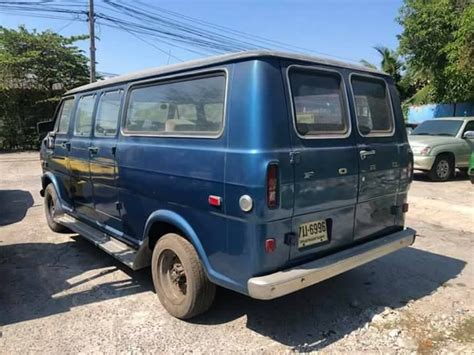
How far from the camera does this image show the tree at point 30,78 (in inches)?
763

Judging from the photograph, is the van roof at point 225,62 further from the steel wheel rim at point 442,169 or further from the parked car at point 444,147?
the steel wheel rim at point 442,169

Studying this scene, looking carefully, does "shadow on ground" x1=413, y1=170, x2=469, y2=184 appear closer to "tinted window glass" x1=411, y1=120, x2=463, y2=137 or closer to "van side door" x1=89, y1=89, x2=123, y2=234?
"tinted window glass" x1=411, y1=120, x2=463, y2=137

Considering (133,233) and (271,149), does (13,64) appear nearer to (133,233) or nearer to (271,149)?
(133,233)

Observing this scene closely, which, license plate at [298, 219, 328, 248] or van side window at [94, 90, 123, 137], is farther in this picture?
van side window at [94, 90, 123, 137]

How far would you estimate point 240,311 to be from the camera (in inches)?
156

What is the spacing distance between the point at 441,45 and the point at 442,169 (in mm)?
7000

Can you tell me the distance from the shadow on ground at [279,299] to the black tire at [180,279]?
0.22 metres

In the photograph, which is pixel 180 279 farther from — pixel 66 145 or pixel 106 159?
pixel 66 145

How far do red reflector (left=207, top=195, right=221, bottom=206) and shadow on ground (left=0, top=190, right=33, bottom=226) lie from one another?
5.29 meters

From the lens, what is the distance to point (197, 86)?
11.9 ft

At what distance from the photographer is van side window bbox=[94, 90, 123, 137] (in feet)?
15.2

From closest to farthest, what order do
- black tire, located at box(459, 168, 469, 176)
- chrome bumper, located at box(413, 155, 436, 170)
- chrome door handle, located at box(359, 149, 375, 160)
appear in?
chrome door handle, located at box(359, 149, 375, 160) → chrome bumper, located at box(413, 155, 436, 170) → black tire, located at box(459, 168, 469, 176)

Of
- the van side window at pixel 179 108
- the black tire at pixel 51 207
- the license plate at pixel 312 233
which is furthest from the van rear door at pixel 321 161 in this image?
the black tire at pixel 51 207

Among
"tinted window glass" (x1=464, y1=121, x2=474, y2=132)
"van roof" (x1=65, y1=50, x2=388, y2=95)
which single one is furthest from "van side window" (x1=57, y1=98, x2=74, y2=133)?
"tinted window glass" (x1=464, y1=121, x2=474, y2=132)
